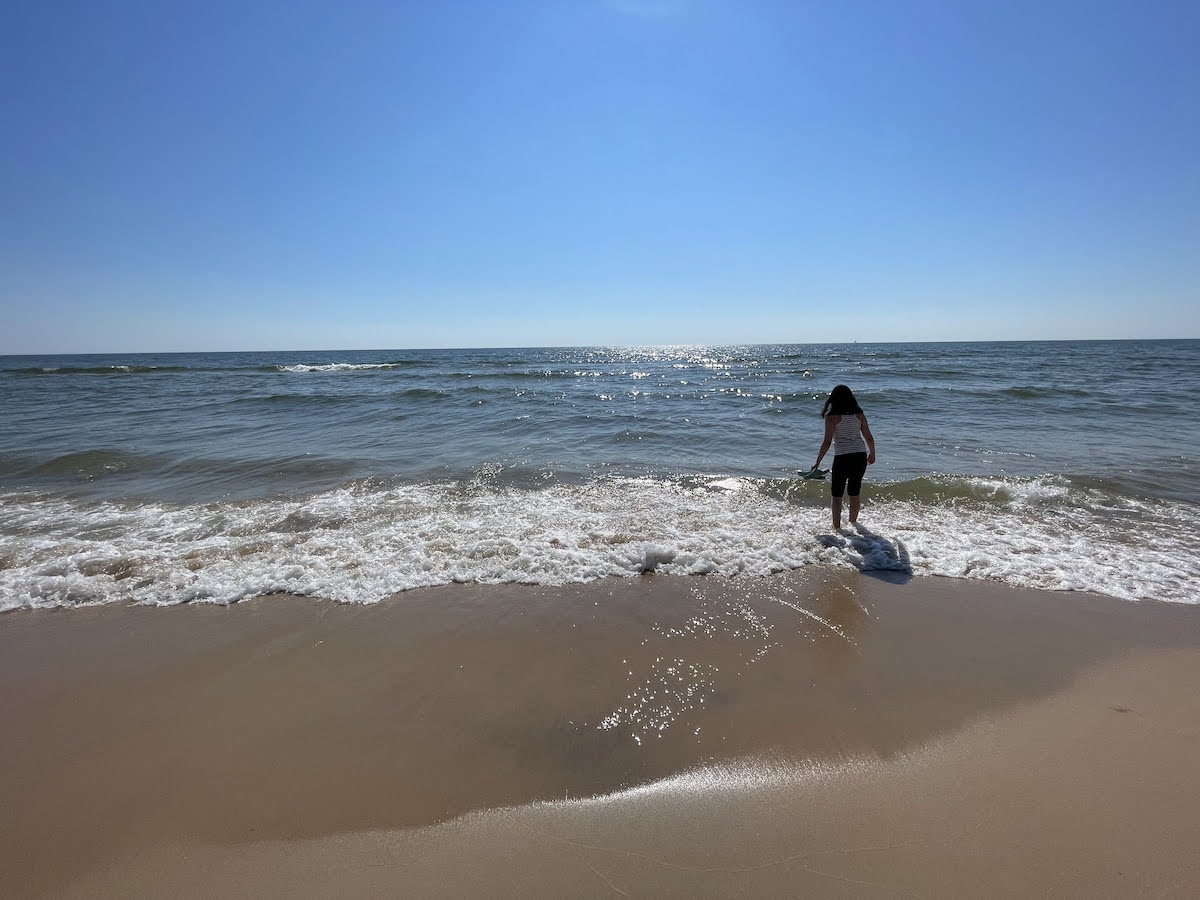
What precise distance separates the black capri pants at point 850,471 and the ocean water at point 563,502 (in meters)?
0.50

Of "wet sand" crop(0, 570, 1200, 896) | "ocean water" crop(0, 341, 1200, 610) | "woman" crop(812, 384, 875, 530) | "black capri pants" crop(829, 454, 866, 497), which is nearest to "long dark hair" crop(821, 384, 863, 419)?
"woman" crop(812, 384, 875, 530)

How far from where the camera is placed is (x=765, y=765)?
2.58 metres

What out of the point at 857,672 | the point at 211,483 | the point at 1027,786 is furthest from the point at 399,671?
the point at 211,483

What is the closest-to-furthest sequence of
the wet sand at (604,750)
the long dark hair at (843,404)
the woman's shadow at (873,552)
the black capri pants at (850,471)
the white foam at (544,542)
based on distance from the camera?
the wet sand at (604,750) < the white foam at (544,542) < the woman's shadow at (873,552) < the black capri pants at (850,471) < the long dark hair at (843,404)

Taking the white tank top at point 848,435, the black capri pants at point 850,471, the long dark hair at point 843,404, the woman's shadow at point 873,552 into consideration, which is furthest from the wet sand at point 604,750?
the long dark hair at point 843,404

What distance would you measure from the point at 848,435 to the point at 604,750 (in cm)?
503

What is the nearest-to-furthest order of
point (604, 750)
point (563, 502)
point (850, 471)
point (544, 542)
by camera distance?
1. point (604, 750)
2. point (544, 542)
3. point (850, 471)
4. point (563, 502)

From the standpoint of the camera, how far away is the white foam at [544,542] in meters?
4.64

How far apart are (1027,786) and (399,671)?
3.46m

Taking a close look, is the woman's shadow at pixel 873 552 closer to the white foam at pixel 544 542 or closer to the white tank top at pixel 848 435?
the white foam at pixel 544 542

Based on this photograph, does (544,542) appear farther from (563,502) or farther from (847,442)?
(847,442)

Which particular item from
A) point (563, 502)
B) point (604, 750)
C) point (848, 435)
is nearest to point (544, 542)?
point (563, 502)

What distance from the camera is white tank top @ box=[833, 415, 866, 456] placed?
624cm

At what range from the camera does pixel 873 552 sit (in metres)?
5.24
